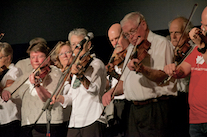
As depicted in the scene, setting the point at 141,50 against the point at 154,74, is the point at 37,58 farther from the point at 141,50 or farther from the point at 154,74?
the point at 154,74

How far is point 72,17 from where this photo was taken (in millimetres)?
3365

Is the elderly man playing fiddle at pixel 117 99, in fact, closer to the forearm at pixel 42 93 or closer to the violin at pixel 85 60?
A: the violin at pixel 85 60

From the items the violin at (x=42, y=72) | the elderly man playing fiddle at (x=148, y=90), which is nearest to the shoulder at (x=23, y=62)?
the violin at (x=42, y=72)

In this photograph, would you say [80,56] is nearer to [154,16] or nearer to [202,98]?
[154,16]

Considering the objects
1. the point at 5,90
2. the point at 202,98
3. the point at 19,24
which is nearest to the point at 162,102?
the point at 202,98

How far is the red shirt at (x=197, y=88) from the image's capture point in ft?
6.54

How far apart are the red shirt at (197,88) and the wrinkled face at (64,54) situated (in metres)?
1.31

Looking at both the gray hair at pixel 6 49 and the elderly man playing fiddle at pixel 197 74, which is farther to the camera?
the gray hair at pixel 6 49

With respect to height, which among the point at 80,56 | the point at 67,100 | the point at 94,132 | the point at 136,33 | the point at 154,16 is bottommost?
the point at 94,132

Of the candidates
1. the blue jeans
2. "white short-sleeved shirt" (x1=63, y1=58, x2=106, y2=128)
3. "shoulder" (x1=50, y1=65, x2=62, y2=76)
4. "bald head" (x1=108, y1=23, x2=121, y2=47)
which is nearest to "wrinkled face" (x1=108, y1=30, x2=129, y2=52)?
"bald head" (x1=108, y1=23, x2=121, y2=47)

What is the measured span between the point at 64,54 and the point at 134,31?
0.91 metres

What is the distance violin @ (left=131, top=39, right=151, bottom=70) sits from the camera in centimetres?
220

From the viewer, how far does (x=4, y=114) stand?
10.0ft

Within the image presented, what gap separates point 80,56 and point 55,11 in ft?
4.22
